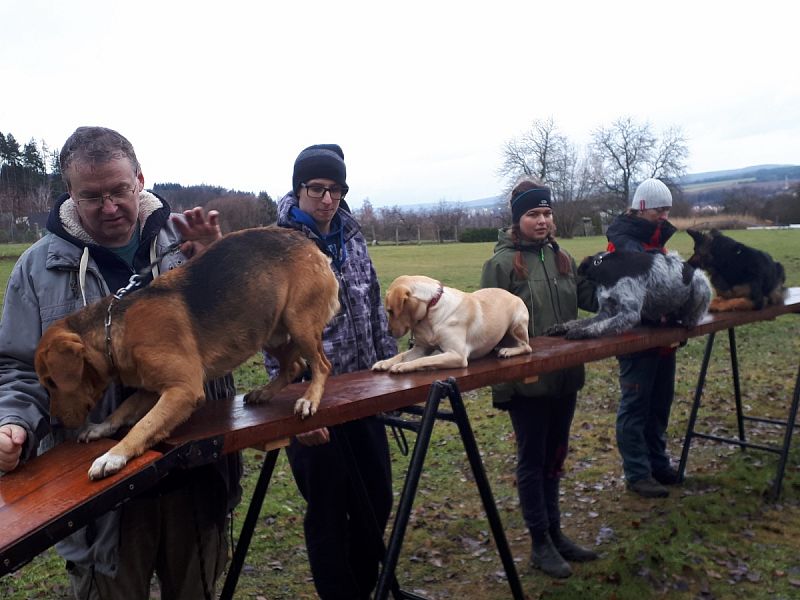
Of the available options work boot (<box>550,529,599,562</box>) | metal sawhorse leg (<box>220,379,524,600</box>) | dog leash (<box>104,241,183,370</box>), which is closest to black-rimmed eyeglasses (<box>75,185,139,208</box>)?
dog leash (<box>104,241,183,370</box>)

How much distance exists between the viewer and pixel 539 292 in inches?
193

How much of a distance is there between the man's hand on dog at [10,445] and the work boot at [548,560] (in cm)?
374

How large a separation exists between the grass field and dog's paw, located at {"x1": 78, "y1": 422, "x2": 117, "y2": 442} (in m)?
2.79

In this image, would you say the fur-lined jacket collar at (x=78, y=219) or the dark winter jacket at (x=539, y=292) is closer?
the fur-lined jacket collar at (x=78, y=219)

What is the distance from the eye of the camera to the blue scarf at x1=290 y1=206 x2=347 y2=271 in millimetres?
3744

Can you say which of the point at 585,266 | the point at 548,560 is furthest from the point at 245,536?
the point at 585,266

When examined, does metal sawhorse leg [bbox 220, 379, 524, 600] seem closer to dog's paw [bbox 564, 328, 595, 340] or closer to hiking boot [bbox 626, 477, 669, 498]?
dog's paw [bbox 564, 328, 595, 340]

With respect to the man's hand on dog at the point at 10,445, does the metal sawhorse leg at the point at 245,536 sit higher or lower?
lower

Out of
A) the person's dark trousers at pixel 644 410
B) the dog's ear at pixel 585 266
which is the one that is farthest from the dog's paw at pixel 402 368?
the person's dark trousers at pixel 644 410

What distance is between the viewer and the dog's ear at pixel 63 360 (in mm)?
2398

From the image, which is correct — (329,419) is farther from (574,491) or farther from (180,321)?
(574,491)

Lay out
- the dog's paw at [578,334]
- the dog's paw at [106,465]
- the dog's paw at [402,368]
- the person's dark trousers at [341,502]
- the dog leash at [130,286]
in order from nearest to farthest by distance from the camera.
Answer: the dog's paw at [106,465] < the dog leash at [130,286] < the dog's paw at [402,368] < the person's dark trousers at [341,502] < the dog's paw at [578,334]

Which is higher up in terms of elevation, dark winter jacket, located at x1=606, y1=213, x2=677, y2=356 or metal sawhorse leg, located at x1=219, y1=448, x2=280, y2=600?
dark winter jacket, located at x1=606, y1=213, x2=677, y2=356

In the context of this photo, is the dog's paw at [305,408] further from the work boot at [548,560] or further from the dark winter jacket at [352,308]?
the work boot at [548,560]
